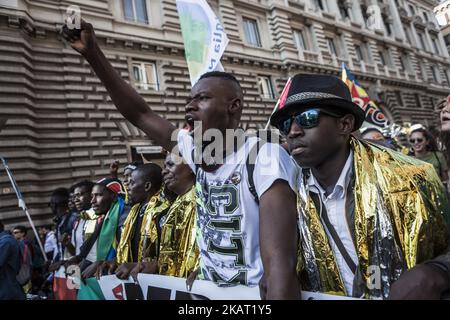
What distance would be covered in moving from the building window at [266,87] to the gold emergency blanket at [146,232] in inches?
510

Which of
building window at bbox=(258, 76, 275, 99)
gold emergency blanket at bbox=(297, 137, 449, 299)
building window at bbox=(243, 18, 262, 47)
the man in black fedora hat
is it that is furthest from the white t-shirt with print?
building window at bbox=(243, 18, 262, 47)

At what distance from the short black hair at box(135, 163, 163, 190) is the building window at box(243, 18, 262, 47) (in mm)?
13815

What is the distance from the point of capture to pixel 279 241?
1120 millimetres

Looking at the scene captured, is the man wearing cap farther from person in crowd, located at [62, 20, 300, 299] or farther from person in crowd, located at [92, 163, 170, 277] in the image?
person in crowd, located at [62, 20, 300, 299]

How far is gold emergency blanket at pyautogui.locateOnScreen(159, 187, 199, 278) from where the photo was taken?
220cm

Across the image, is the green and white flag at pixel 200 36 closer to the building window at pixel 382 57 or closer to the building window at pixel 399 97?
the building window at pixel 399 97

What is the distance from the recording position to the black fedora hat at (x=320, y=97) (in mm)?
1355

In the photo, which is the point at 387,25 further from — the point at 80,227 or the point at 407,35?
the point at 80,227

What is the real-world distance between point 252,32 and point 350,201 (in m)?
16.0

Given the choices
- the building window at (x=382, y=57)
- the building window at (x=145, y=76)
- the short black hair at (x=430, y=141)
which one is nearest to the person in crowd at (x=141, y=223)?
the short black hair at (x=430, y=141)

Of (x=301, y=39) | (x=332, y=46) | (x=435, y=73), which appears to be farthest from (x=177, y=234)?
(x=435, y=73)

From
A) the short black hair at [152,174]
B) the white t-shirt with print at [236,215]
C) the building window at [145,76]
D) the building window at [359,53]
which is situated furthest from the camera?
the building window at [359,53]
